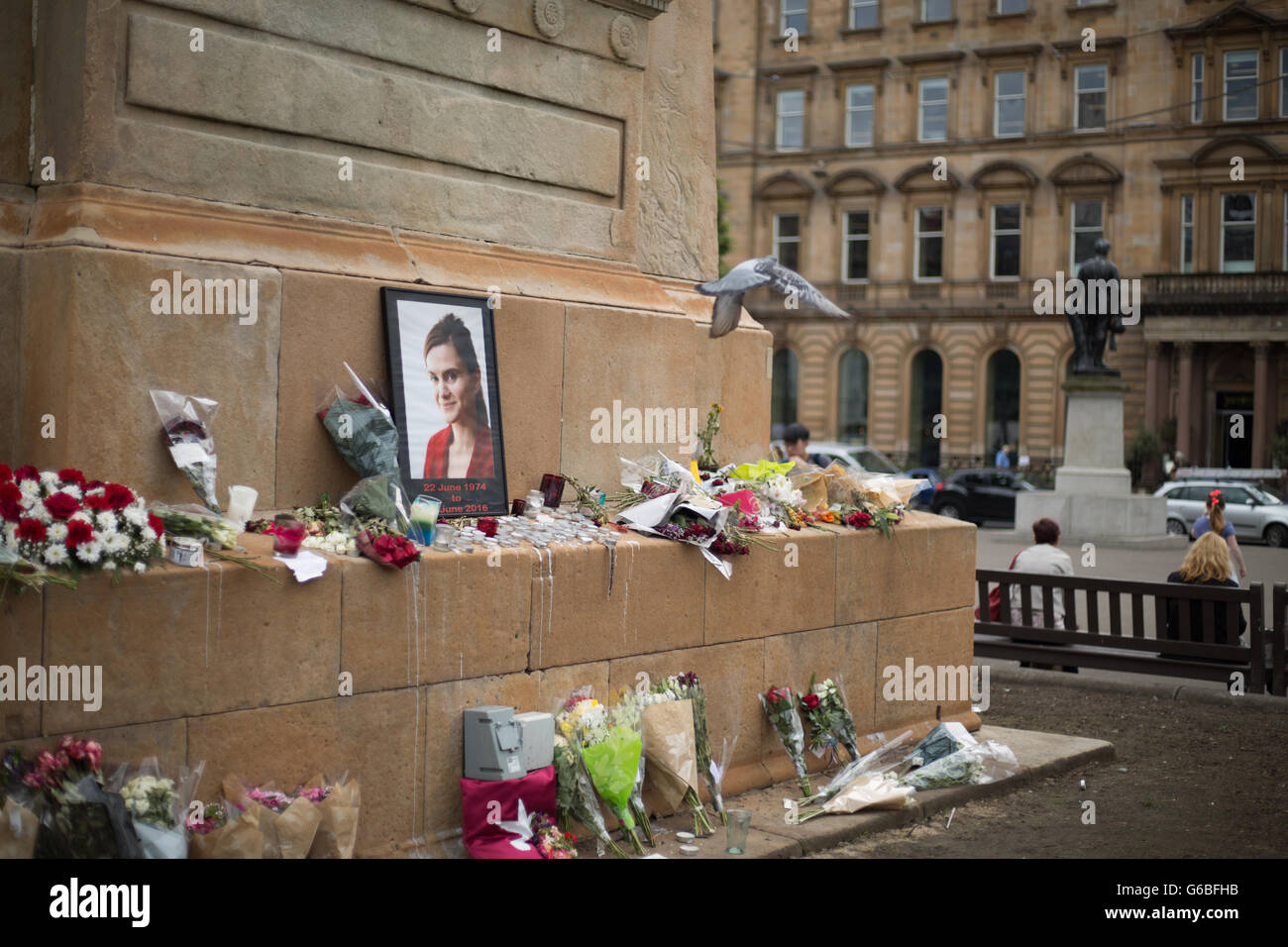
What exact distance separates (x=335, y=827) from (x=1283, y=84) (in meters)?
44.4

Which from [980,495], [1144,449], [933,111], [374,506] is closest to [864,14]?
[933,111]

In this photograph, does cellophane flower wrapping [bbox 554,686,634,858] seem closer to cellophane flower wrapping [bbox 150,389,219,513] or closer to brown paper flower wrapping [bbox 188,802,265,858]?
brown paper flower wrapping [bbox 188,802,265,858]

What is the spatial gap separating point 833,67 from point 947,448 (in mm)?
14011

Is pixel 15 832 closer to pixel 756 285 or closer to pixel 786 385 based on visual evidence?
pixel 756 285

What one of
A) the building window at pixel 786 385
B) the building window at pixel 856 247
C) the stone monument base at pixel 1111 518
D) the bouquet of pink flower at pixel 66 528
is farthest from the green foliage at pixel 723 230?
the bouquet of pink flower at pixel 66 528

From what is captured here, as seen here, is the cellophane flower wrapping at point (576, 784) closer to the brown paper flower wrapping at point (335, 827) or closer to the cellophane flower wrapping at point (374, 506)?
the brown paper flower wrapping at point (335, 827)

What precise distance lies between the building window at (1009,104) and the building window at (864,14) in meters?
Result: 4.82

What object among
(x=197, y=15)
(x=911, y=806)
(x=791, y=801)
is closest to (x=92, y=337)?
(x=197, y=15)

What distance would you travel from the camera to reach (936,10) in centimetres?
4716

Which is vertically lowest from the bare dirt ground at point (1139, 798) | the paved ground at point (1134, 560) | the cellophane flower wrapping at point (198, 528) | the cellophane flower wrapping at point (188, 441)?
the bare dirt ground at point (1139, 798)

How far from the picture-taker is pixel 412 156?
747 cm

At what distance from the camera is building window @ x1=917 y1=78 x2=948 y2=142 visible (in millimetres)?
47156

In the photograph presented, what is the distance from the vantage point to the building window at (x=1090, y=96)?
44.8 metres
